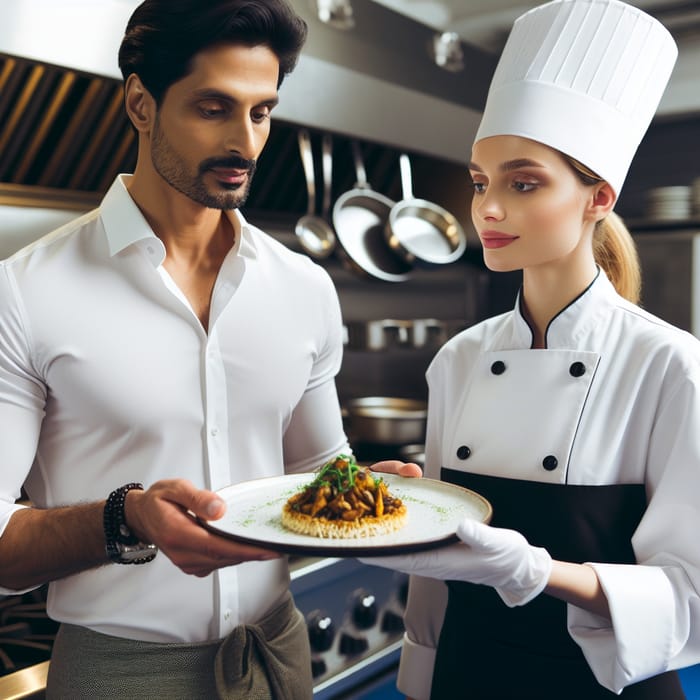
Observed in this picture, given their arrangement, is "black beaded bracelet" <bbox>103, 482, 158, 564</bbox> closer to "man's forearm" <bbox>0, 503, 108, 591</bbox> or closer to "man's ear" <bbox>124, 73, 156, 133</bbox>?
"man's forearm" <bbox>0, 503, 108, 591</bbox>

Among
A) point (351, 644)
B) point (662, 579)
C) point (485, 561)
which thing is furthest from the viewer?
point (351, 644)

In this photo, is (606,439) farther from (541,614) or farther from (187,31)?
(187,31)

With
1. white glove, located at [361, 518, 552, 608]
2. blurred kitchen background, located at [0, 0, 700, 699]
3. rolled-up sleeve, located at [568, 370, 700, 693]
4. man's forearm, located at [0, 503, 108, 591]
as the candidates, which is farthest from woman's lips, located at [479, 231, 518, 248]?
blurred kitchen background, located at [0, 0, 700, 699]

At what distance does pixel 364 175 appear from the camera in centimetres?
279

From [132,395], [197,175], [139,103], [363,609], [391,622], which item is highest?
[139,103]

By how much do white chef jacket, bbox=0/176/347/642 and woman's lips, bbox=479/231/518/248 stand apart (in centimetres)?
41

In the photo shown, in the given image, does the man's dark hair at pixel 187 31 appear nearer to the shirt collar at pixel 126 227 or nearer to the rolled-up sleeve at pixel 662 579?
the shirt collar at pixel 126 227

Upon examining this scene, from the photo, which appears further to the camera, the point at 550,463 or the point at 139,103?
the point at 139,103

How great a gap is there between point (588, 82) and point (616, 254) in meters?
0.30

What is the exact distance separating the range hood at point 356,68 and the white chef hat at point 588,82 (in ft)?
3.33

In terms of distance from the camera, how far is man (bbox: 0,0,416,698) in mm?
1191

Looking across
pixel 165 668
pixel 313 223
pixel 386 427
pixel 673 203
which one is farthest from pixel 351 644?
pixel 673 203

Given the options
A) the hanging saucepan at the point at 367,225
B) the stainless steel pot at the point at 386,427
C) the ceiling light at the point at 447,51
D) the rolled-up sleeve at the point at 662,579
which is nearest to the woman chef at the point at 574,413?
the rolled-up sleeve at the point at 662,579

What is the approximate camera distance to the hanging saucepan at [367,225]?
260 centimetres
